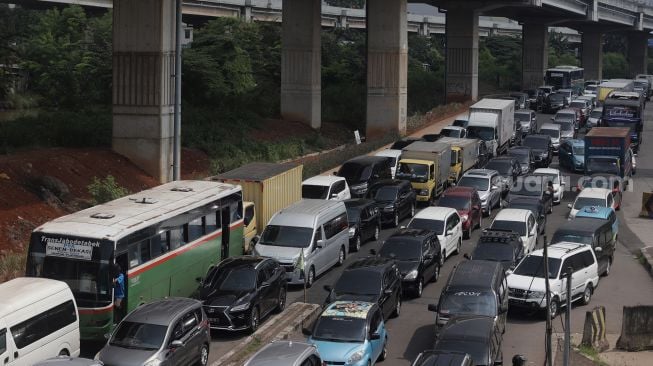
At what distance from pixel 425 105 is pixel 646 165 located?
3102 cm

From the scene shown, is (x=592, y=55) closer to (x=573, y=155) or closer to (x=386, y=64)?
(x=386, y=64)

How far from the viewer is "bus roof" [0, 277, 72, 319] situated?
18.1 metres

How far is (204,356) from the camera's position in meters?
20.0

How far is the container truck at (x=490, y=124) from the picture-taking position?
163 feet

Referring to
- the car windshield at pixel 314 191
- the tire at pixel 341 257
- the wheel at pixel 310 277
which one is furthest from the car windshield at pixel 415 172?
the wheel at pixel 310 277

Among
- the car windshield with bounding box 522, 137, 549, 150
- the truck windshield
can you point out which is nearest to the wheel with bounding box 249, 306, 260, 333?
the truck windshield

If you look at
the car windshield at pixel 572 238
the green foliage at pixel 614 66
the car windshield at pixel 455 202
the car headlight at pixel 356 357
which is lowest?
the car headlight at pixel 356 357

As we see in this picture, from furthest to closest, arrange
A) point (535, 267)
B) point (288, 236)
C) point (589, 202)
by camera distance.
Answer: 1. point (589, 202)
2. point (288, 236)
3. point (535, 267)

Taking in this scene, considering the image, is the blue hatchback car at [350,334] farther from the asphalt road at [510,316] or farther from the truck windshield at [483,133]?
the truck windshield at [483,133]

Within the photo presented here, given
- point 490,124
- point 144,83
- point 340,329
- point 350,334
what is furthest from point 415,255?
point 490,124

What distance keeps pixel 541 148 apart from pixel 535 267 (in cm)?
2516

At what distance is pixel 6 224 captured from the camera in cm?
2866

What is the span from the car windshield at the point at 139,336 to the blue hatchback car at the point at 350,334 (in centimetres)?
306

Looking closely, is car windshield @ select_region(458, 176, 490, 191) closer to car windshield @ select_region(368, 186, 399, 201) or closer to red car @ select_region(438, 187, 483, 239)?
red car @ select_region(438, 187, 483, 239)
